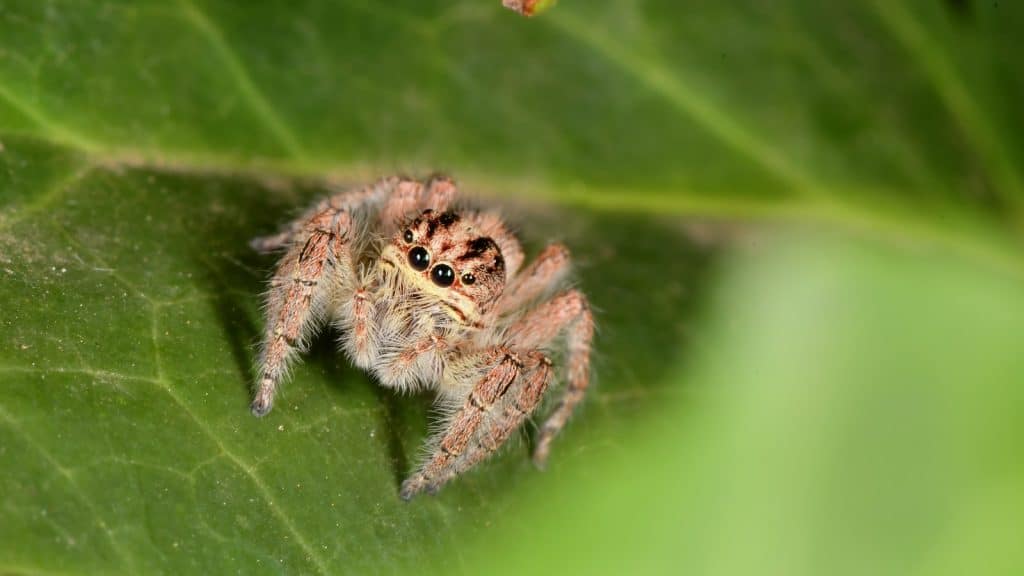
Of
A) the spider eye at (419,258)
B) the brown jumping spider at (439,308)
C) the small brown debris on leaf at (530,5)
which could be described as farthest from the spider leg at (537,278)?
the small brown debris on leaf at (530,5)

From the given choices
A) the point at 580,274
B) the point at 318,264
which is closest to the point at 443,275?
the point at 318,264

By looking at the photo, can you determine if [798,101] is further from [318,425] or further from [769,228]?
[318,425]

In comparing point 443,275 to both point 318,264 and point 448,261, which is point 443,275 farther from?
point 318,264

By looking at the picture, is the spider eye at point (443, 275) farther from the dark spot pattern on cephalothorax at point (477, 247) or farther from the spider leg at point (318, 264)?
the spider leg at point (318, 264)

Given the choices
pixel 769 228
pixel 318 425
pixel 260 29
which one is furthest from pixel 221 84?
pixel 769 228

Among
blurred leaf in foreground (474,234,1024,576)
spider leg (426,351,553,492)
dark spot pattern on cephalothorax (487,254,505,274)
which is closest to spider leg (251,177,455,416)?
dark spot pattern on cephalothorax (487,254,505,274)

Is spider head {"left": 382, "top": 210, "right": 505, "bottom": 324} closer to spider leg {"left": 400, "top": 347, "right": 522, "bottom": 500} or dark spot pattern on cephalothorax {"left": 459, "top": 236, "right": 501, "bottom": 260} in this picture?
dark spot pattern on cephalothorax {"left": 459, "top": 236, "right": 501, "bottom": 260}
